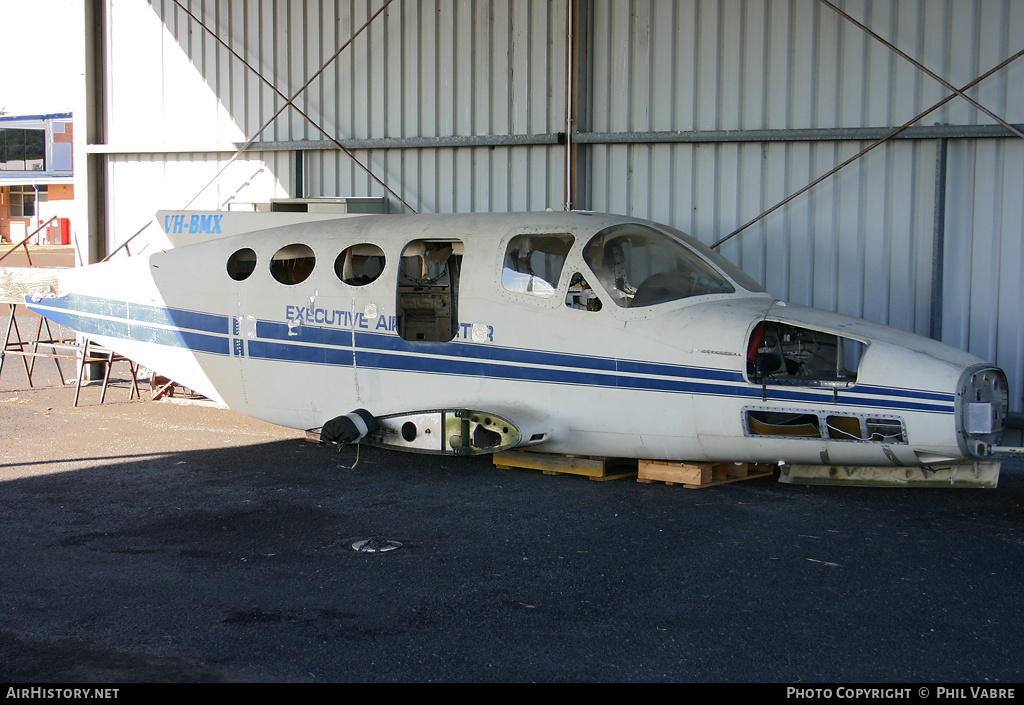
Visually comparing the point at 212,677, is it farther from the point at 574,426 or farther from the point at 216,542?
the point at 574,426

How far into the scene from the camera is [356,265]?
9586 mm

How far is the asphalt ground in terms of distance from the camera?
16.8 ft

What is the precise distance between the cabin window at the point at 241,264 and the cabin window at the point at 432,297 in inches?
61.1

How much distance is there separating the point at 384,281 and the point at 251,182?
631 cm

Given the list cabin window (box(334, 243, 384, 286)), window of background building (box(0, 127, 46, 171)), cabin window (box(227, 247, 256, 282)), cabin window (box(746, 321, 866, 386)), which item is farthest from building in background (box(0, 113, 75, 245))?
cabin window (box(746, 321, 866, 386))

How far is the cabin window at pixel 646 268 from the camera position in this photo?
8414 mm

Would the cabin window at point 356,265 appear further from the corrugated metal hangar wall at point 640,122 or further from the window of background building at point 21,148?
the window of background building at point 21,148

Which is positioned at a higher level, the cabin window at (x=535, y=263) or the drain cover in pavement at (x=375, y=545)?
the cabin window at (x=535, y=263)

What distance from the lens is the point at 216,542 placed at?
7.25 m

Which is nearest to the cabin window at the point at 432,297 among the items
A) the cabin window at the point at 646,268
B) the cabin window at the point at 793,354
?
the cabin window at the point at 646,268

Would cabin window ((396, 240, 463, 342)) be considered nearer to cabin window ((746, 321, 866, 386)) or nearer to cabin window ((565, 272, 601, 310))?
cabin window ((565, 272, 601, 310))

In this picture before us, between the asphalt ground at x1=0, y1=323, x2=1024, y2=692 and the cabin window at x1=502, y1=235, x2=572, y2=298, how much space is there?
179 cm

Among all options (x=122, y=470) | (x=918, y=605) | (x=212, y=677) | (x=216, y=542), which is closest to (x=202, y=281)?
(x=122, y=470)

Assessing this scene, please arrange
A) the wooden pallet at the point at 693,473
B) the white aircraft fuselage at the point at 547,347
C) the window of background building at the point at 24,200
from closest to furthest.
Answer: the white aircraft fuselage at the point at 547,347
the wooden pallet at the point at 693,473
the window of background building at the point at 24,200
